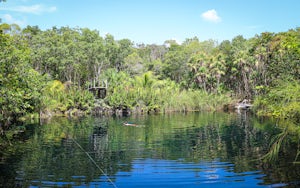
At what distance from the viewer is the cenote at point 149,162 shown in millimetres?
13281

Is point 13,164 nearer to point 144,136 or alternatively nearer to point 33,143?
point 33,143

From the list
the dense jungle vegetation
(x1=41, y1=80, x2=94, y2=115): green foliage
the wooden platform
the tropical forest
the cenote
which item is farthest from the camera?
the wooden platform

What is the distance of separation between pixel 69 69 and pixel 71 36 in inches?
332

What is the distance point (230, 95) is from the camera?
215 feet

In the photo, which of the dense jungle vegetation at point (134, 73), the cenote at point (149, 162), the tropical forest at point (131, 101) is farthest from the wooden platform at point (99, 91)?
the cenote at point (149, 162)

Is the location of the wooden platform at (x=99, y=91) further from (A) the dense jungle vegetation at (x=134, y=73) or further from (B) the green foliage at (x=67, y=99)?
(B) the green foliage at (x=67, y=99)

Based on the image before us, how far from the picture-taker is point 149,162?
55.6 feet

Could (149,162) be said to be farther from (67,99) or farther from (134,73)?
(134,73)

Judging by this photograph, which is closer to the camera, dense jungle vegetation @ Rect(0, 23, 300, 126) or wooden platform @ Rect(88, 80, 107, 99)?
dense jungle vegetation @ Rect(0, 23, 300, 126)

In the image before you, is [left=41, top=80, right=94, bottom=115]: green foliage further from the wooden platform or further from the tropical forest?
the wooden platform

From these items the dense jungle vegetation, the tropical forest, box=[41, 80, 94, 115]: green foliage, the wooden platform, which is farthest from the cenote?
the wooden platform

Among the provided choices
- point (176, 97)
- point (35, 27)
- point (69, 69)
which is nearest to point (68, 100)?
point (69, 69)

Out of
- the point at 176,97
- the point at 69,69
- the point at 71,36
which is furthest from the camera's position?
the point at 71,36

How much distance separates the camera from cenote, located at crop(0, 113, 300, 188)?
1328cm
